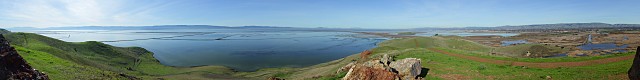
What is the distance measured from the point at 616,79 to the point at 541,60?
9.39 metres

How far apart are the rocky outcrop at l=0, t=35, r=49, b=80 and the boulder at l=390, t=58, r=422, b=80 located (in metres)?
19.6

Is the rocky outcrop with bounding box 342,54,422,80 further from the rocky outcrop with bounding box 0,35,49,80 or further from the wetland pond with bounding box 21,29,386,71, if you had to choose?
the wetland pond with bounding box 21,29,386,71

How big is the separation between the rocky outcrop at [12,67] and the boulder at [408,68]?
1964cm

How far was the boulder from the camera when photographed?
20.1 m

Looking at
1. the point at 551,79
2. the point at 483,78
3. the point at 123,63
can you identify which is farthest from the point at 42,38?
the point at 551,79

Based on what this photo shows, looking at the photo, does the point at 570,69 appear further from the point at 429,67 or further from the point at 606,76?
the point at 429,67

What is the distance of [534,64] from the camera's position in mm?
24375

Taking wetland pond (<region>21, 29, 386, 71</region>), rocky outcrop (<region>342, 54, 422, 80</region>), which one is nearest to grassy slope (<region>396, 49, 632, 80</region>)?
rocky outcrop (<region>342, 54, 422, 80</region>)

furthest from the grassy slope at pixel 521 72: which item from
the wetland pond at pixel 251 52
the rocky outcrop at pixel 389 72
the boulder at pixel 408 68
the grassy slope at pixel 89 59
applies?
the wetland pond at pixel 251 52

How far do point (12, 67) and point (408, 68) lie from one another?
68.3ft

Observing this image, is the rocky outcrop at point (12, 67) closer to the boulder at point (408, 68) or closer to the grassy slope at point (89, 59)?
the grassy slope at point (89, 59)

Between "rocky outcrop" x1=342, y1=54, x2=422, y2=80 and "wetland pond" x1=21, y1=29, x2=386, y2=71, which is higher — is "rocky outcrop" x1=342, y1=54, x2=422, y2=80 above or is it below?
above

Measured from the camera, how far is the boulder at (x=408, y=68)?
20131 mm

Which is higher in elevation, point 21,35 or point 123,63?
point 21,35
